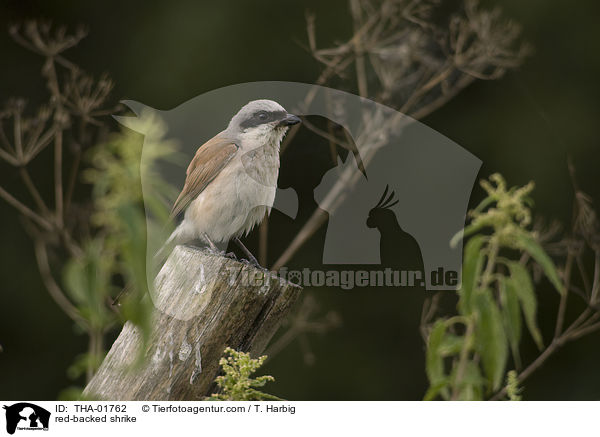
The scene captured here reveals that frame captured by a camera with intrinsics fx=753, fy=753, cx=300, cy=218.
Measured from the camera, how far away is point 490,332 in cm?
227

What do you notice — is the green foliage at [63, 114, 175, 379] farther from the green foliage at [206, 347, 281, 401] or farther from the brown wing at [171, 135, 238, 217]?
the brown wing at [171, 135, 238, 217]

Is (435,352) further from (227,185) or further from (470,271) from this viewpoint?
(227,185)

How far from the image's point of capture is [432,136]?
13.1 ft

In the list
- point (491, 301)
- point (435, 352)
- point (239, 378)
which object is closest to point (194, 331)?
point (239, 378)

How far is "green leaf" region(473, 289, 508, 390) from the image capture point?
224cm

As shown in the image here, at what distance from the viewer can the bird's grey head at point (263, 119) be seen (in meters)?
2.60

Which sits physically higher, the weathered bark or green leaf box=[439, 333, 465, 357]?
green leaf box=[439, 333, 465, 357]

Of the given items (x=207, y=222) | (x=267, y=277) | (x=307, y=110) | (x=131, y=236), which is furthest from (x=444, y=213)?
(x=131, y=236)

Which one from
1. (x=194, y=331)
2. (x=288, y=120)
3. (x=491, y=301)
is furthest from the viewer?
(x=288, y=120)

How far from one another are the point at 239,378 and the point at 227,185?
3.57ft

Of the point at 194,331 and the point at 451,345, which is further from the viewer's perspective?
the point at 451,345
